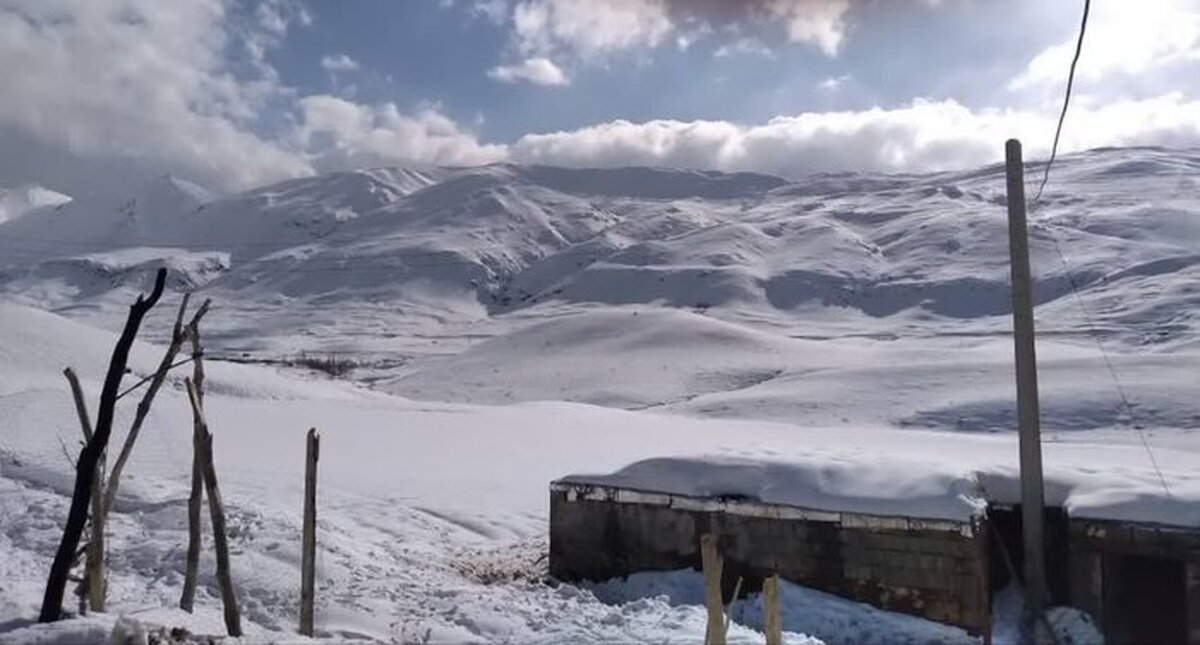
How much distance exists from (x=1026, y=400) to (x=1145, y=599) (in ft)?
7.21

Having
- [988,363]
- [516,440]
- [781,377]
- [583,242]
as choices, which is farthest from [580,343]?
[583,242]

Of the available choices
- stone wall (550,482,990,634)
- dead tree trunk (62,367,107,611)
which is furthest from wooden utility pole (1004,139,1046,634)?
dead tree trunk (62,367,107,611)

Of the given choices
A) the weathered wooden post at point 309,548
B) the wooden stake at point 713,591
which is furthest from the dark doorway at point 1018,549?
the weathered wooden post at point 309,548

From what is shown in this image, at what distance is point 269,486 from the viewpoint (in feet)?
56.3

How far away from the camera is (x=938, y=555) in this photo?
1064 centimetres

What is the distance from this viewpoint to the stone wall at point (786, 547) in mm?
10547

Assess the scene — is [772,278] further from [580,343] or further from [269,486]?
[269,486]

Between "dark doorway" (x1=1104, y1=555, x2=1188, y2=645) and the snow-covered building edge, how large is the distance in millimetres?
11

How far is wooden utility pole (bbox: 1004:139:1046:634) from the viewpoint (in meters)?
10.7

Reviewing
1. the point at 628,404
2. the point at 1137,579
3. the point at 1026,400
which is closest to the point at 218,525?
the point at 1026,400

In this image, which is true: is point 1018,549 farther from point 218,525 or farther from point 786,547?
point 218,525

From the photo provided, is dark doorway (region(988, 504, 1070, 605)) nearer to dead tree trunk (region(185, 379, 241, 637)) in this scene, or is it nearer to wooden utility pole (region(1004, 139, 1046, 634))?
wooden utility pole (region(1004, 139, 1046, 634))

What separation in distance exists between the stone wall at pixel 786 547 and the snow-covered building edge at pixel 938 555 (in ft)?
0.04

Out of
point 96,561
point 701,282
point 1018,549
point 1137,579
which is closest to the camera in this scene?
point 96,561
